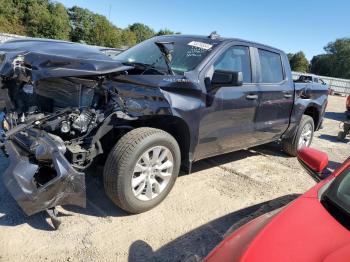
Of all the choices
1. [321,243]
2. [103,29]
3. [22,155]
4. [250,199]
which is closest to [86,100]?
[22,155]

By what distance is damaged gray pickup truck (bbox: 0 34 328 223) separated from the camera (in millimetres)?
2992

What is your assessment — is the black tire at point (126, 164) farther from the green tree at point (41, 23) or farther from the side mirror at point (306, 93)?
the green tree at point (41, 23)

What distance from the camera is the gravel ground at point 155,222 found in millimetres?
2885

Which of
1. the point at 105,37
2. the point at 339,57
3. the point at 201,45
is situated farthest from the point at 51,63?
the point at 339,57

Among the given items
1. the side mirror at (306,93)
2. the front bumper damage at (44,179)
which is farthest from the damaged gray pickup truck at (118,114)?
the side mirror at (306,93)

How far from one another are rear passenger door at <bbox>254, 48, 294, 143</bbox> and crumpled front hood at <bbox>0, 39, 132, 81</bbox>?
2.17 m

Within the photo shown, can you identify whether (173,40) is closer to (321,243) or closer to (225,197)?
(225,197)

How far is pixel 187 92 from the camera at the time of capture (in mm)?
3738

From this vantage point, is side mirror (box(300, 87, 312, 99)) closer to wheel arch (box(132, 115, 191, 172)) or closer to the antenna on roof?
the antenna on roof

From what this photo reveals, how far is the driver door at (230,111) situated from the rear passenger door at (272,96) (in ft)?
0.64

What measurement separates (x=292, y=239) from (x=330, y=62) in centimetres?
6928

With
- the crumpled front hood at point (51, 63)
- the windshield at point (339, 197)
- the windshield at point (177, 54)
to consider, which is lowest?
the windshield at point (339, 197)

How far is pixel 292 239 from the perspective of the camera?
1.73 meters

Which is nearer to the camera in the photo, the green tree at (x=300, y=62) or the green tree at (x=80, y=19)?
the green tree at (x=80, y=19)
